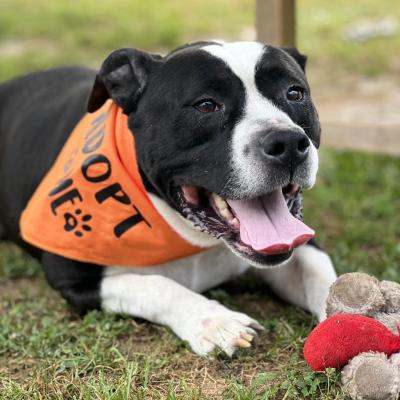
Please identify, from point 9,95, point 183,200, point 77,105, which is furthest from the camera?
point 9,95

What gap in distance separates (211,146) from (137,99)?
504mm

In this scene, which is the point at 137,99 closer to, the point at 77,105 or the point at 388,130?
the point at 77,105

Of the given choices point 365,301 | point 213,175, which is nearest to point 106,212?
point 213,175

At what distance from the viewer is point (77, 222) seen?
354 cm

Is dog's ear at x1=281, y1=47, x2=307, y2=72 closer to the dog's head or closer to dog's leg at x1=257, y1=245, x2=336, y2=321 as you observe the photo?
the dog's head

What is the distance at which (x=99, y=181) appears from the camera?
3494 mm

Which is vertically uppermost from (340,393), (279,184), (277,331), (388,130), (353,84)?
(279,184)

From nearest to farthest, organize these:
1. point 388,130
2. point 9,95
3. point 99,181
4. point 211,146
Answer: point 211,146 → point 99,181 → point 9,95 → point 388,130

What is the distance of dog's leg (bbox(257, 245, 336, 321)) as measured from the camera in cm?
330

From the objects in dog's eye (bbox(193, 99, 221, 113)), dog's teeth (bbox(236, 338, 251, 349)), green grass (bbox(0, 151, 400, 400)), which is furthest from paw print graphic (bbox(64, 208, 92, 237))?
dog's teeth (bbox(236, 338, 251, 349))

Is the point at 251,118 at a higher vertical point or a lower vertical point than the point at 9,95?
higher

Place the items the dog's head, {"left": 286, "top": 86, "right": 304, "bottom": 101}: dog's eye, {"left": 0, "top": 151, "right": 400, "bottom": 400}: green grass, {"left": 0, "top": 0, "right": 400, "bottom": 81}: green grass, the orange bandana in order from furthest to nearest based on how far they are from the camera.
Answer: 1. {"left": 0, "top": 0, "right": 400, "bottom": 81}: green grass
2. the orange bandana
3. {"left": 286, "top": 86, "right": 304, "bottom": 101}: dog's eye
4. the dog's head
5. {"left": 0, "top": 151, "right": 400, "bottom": 400}: green grass

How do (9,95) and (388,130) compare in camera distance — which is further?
(388,130)

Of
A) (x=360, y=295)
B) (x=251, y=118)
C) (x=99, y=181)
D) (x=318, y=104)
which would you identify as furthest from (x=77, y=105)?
(x=318, y=104)
